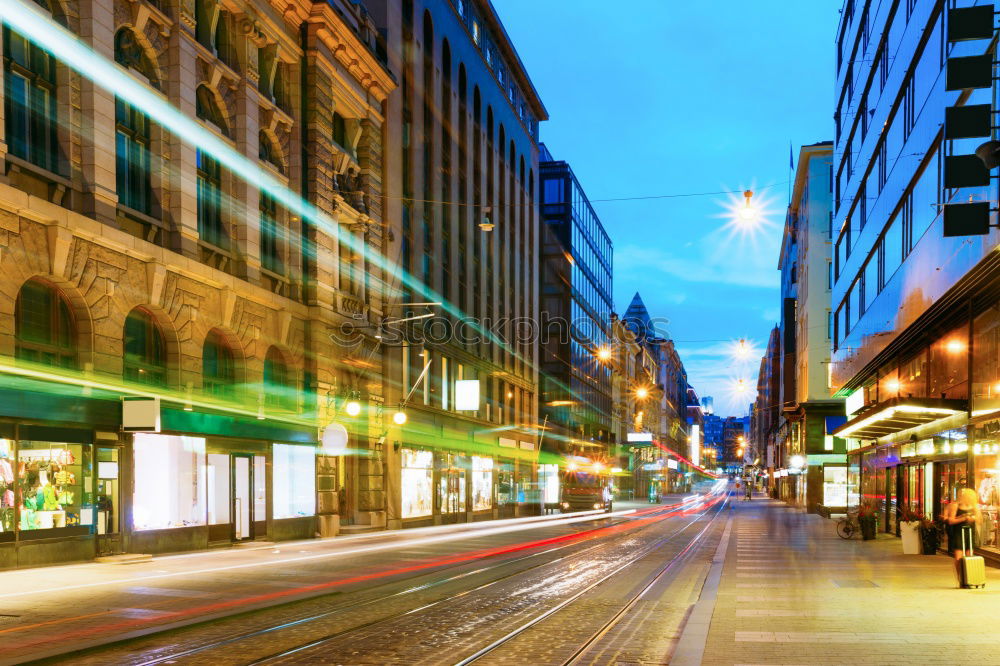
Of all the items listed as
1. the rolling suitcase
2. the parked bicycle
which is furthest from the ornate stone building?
the rolling suitcase

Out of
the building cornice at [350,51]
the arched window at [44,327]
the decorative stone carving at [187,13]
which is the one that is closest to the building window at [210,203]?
the decorative stone carving at [187,13]

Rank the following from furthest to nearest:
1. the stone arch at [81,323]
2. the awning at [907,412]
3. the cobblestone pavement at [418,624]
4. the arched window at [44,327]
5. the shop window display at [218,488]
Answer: the shop window display at [218,488] → the awning at [907,412] → the stone arch at [81,323] → the arched window at [44,327] → the cobblestone pavement at [418,624]

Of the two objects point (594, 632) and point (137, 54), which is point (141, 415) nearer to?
point (137, 54)

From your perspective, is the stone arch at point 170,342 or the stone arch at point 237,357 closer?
the stone arch at point 170,342

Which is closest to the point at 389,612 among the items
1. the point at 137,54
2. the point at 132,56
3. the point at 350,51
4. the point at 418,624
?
the point at 418,624

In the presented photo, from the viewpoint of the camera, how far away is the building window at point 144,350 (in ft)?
82.2

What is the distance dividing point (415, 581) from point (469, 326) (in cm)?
3385

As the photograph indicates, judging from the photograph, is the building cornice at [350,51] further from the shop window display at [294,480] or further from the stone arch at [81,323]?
the stone arch at [81,323]

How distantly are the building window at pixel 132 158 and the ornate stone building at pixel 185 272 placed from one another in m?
0.06

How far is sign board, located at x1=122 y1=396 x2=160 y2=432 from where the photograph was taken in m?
23.7

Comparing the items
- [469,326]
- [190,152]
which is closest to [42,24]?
[190,152]

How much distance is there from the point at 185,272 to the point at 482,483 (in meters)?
32.3

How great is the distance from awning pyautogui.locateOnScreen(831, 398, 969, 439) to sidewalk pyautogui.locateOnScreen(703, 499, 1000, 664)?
12.3ft

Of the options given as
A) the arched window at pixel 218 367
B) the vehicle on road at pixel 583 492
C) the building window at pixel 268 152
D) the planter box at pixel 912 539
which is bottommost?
the vehicle on road at pixel 583 492
